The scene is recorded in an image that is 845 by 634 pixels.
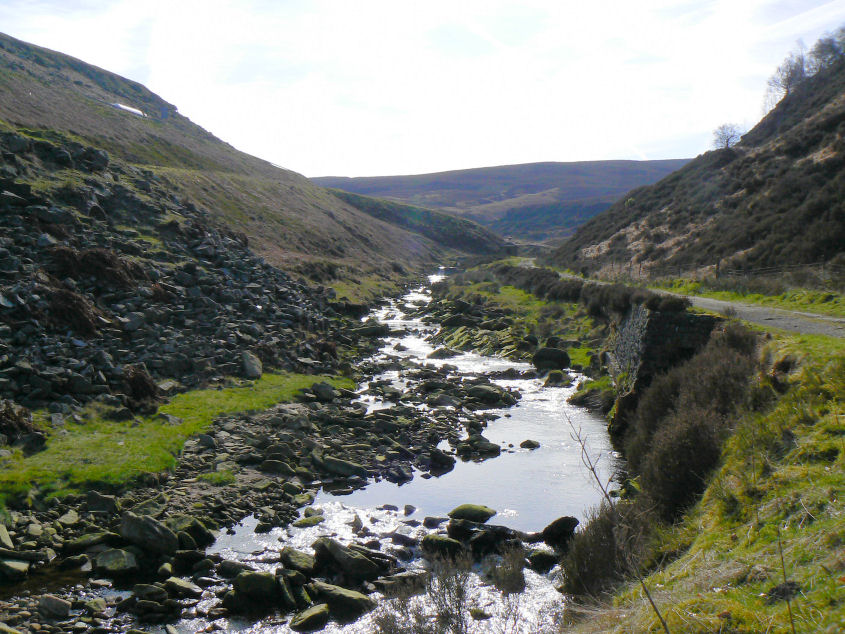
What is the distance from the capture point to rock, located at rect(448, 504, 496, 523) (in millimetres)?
13195

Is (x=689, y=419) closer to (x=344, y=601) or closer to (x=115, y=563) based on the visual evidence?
(x=344, y=601)

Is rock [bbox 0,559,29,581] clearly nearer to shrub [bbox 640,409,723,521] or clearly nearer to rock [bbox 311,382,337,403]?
shrub [bbox 640,409,723,521]

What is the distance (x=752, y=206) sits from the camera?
41438 millimetres

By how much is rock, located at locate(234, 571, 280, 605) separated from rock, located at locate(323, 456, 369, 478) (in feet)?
19.9

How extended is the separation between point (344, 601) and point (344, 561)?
1076 mm

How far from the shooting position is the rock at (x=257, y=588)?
9852mm

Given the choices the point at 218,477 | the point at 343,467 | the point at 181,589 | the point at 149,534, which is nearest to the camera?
the point at 181,589

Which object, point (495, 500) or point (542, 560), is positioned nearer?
point (542, 560)

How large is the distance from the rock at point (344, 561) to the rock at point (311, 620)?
1.29 metres

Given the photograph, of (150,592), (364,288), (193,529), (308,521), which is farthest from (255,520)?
(364,288)

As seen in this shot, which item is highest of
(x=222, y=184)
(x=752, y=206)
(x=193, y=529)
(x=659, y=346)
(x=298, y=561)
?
(x=222, y=184)

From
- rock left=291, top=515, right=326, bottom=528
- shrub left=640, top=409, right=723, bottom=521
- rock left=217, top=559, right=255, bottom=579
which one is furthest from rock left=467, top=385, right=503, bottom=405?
rock left=217, top=559, right=255, bottom=579

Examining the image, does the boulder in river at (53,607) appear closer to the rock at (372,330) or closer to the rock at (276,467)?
the rock at (276,467)

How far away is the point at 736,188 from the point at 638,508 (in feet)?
162
